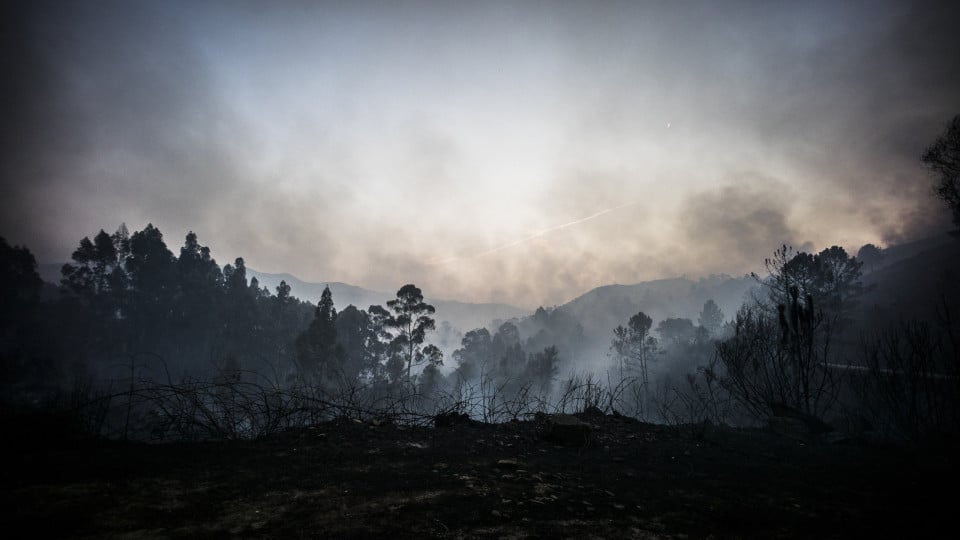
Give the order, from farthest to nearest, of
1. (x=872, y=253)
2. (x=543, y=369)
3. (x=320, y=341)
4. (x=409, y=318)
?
(x=872, y=253)
(x=543, y=369)
(x=409, y=318)
(x=320, y=341)

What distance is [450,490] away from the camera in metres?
3.38

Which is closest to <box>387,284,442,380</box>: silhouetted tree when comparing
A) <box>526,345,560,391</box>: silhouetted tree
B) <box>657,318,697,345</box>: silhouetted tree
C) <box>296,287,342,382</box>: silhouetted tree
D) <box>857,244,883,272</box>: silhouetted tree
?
<box>296,287,342,382</box>: silhouetted tree

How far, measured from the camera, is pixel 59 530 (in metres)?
2.18

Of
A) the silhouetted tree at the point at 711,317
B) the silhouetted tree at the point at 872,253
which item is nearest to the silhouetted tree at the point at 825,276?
the silhouetted tree at the point at 711,317

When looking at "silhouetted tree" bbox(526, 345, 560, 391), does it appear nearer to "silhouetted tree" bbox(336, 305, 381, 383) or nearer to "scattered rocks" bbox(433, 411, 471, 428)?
"silhouetted tree" bbox(336, 305, 381, 383)

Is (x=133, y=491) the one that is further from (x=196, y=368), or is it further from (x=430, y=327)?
(x=196, y=368)

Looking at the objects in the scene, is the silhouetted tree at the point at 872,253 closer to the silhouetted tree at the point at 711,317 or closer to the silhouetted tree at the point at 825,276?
the silhouetted tree at the point at 711,317

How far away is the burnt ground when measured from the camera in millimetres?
2537

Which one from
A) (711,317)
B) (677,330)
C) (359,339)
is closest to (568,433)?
(359,339)

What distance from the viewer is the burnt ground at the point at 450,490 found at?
99.9 inches

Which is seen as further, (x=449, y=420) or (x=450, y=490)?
(x=449, y=420)

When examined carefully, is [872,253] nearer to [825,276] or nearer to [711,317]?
[711,317]

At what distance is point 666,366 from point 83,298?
85.7m

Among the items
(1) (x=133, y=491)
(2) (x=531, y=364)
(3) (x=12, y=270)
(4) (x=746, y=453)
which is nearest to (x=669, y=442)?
(4) (x=746, y=453)
